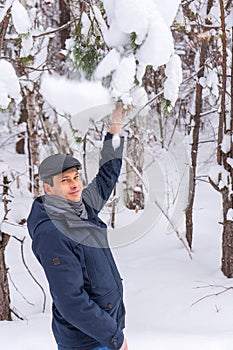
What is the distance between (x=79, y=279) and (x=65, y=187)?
1.31 ft

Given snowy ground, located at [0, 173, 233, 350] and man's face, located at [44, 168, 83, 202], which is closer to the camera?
man's face, located at [44, 168, 83, 202]

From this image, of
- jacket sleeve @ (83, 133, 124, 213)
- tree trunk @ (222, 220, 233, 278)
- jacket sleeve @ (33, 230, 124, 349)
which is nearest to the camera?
jacket sleeve @ (33, 230, 124, 349)

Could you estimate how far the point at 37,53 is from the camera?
5.03 meters

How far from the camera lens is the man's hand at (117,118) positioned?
2.27m

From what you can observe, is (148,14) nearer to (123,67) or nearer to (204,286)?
(123,67)

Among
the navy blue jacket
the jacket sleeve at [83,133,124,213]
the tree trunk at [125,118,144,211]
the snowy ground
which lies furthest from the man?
the tree trunk at [125,118,144,211]

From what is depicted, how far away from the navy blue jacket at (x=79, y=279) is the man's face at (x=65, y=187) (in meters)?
0.08

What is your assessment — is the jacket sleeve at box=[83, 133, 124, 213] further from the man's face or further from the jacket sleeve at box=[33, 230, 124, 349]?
the jacket sleeve at box=[33, 230, 124, 349]

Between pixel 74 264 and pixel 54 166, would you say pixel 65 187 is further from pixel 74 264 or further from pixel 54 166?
pixel 74 264

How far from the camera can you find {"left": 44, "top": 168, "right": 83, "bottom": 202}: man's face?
6.44 feet

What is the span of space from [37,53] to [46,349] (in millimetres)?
3253

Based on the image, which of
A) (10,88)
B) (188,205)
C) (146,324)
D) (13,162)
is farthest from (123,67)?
(13,162)

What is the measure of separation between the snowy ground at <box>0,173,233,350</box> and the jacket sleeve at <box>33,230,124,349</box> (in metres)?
1.08

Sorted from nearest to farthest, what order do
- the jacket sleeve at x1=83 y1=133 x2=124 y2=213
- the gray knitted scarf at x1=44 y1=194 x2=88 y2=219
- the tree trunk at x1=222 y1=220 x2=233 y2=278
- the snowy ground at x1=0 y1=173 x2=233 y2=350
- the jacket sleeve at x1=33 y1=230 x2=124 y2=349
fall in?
the jacket sleeve at x1=33 y1=230 x2=124 y2=349 → the gray knitted scarf at x1=44 y1=194 x2=88 y2=219 → the jacket sleeve at x1=83 y1=133 x2=124 y2=213 → the snowy ground at x1=0 y1=173 x2=233 y2=350 → the tree trunk at x1=222 y1=220 x2=233 y2=278
